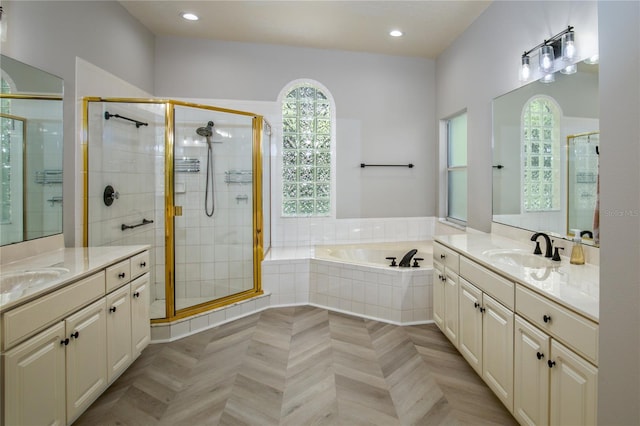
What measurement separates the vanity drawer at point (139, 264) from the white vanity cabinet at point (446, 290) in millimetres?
2144

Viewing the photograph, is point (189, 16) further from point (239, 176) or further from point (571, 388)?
point (571, 388)

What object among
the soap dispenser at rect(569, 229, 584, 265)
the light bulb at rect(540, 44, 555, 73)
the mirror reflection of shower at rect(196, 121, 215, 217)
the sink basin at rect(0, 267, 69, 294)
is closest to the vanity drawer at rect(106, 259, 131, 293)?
the sink basin at rect(0, 267, 69, 294)

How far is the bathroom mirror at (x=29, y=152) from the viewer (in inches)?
72.1

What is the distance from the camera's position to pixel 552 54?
2156 millimetres

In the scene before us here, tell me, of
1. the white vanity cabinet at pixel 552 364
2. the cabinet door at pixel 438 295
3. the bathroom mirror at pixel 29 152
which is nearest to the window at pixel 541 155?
the cabinet door at pixel 438 295

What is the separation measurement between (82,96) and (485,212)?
11.1ft

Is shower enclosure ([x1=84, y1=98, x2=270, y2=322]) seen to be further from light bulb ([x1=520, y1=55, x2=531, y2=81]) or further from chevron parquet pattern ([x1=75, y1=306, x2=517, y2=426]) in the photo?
light bulb ([x1=520, y1=55, x2=531, y2=81])

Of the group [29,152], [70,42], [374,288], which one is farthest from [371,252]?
[70,42]

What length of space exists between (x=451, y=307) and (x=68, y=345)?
2.27 metres

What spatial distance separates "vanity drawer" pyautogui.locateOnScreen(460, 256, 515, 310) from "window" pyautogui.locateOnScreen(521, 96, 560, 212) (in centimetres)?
72

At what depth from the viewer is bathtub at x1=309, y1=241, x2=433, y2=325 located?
2918 mm

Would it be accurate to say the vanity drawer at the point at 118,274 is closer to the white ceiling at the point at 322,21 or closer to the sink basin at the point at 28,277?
the sink basin at the point at 28,277

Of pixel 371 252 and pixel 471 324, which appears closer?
pixel 471 324

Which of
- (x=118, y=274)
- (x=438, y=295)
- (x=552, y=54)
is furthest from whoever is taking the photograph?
(x=438, y=295)
